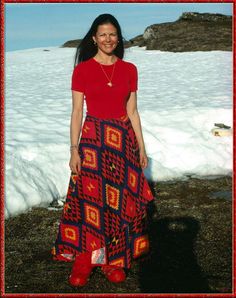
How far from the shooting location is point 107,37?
328 centimetres

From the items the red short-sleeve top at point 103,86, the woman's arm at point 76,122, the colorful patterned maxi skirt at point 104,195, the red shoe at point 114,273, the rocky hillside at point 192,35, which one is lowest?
the red shoe at point 114,273

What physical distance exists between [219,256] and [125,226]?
1.10 m

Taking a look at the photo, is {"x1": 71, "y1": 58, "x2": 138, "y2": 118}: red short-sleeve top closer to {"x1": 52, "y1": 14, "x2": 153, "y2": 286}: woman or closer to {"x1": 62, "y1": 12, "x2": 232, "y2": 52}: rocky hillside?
{"x1": 52, "y1": 14, "x2": 153, "y2": 286}: woman

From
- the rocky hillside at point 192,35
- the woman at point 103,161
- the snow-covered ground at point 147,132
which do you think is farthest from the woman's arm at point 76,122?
the rocky hillside at point 192,35

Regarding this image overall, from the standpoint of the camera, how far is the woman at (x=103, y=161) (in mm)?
3322

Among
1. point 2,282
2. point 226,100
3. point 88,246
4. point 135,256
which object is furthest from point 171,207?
point 226,100

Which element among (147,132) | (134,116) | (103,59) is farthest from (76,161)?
(147,132)

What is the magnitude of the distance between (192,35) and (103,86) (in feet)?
87.0

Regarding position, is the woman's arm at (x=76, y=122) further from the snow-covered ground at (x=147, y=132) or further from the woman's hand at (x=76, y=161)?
the snow-covered ground at (x=147, y=132)

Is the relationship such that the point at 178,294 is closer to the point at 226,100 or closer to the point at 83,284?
the point at 83,284

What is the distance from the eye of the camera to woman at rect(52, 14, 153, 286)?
3322mm

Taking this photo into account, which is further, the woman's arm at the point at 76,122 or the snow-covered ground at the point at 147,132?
the snow-covered ground at the point at 147,132

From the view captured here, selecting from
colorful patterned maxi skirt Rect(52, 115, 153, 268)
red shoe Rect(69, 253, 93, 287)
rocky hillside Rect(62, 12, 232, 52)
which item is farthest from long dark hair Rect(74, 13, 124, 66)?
rocky hillside Rect(62, 12, 232, 52)

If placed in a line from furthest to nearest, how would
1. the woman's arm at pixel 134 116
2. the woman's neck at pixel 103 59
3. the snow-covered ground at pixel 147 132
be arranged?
the snow-covered ground at pixel 147 132, the woman's arm at pixel 134 116, the woman's neck at pixel 103 59
